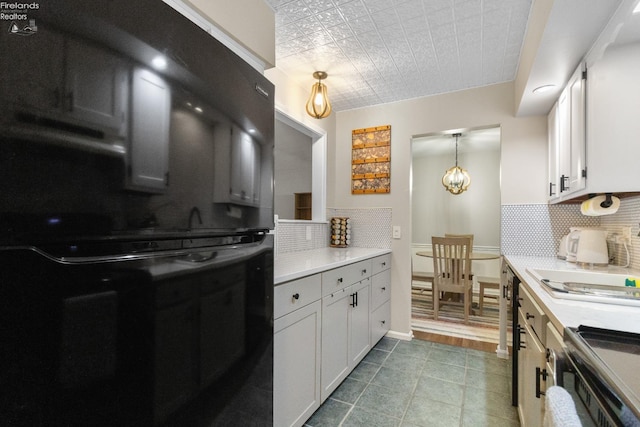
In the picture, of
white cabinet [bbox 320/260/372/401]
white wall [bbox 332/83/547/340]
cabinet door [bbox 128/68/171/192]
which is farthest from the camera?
white wall [bbox 332/83/547/340]

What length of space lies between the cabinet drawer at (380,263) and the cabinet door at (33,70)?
7.81ft

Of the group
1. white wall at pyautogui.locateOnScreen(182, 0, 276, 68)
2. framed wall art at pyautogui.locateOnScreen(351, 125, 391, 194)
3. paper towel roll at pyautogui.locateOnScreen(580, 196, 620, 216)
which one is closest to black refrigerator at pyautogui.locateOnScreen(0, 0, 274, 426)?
white wall at pyautogui.locateOnScreen(182, 0, 276, 68)

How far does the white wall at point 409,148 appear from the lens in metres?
2.58

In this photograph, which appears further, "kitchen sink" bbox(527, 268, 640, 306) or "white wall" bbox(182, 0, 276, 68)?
"white wall" bbox(182, 0, 276, 68)

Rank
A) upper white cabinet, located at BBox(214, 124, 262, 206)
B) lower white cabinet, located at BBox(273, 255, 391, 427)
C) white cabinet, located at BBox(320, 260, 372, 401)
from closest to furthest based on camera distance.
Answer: upper white cabinet, located at BBox(214, 124, 262, 206)
lower white cabinet, located at BBox(273, 255, 391, 427)
white cabinet, located at BBox(320, 260, 372, 401)

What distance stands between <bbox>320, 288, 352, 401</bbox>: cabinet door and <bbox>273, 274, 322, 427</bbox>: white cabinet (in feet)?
0.25

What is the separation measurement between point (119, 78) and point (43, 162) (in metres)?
0.22

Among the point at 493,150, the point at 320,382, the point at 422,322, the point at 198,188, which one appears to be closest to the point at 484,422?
the point at 320,382

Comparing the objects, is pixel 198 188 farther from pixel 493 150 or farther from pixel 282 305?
pixel 493 150

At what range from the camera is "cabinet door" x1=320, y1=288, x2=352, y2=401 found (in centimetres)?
184

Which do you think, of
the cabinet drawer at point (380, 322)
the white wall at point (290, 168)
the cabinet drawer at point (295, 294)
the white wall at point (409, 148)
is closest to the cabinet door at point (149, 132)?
the cabinet drawer at point (295, 294)

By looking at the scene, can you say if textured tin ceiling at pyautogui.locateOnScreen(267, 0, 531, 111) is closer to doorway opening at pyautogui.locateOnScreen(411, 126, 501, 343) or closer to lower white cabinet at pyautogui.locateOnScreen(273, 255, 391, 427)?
lower white cabinet at pyautogui.locateOnScreen(273, 255, 391, 427)

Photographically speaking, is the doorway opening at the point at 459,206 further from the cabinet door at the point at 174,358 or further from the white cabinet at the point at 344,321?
the cabinet door at the point at 174,358

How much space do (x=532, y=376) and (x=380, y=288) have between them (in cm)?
157
